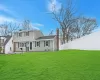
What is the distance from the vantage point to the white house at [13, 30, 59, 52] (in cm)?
3430

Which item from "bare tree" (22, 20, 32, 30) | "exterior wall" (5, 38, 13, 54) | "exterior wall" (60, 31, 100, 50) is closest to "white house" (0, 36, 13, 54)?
"exterior wall" (5, 38, 13, 54)

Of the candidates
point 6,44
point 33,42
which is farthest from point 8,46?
point 33,42

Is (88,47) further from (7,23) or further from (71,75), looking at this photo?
(7,23)

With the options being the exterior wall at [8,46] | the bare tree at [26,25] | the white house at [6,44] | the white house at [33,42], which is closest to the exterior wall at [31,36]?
the white house at [33,42]

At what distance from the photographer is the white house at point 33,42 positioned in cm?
3430

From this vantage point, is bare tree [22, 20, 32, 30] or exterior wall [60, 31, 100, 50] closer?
exterior wall [60, 31, 100, 50]

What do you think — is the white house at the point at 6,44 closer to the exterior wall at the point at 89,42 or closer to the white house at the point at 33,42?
the white house at the point at 33,42

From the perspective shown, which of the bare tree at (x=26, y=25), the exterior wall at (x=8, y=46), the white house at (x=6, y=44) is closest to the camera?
the white house at (x=6, y=44)

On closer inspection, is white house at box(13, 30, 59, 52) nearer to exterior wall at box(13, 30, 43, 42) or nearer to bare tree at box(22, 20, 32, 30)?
exterior wall at box(13, 30, 43, 42)

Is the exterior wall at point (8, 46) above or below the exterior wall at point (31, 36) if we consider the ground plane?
below

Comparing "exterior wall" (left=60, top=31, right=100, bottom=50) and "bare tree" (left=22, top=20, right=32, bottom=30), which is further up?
"bare tree" (left=22, top=20, right=32, bottom=30)

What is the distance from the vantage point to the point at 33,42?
1460 inches

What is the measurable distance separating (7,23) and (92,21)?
74.0 feet

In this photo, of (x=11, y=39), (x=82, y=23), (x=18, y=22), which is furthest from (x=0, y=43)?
(x=82, y=23)
